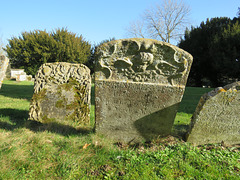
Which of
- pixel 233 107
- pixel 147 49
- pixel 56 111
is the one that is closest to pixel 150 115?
pixel 147 49

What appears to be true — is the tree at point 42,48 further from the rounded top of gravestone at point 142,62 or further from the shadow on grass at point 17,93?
the rounded top of gravestone at point 142,62

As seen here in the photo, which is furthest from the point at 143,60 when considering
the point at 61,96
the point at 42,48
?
the point at 42,48

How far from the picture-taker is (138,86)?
3.46 meters

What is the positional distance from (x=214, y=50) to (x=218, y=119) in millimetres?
17756

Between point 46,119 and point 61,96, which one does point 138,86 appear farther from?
point 46,119

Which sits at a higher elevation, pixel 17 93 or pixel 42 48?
pixel 42 48

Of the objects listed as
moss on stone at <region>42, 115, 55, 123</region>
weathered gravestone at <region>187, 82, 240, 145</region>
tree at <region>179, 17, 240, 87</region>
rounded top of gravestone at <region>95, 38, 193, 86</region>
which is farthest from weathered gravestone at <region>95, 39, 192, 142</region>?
tree at <region>179, 17, 240, 87</region>

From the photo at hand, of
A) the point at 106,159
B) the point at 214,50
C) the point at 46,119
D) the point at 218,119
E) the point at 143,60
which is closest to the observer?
the point at 106,159

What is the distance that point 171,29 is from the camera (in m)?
26.0

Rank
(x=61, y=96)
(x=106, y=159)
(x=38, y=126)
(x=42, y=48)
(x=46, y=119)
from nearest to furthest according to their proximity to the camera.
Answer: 1. (x=106, y=159)
2. (x=38, y=126)
3. (x=46, y=119)
4. (x=61, y=96)
5. (x=42, y=48)

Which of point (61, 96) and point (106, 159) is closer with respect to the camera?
point (106, 159)

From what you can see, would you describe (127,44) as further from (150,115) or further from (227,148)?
(227,148)

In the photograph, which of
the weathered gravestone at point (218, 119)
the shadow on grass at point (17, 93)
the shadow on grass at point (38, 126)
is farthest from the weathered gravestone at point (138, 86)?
the shadow on grass at point (17, 93)

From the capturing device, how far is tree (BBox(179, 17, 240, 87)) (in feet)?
57.3
